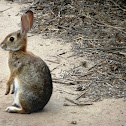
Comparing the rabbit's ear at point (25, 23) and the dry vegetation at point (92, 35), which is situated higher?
the rabbit's ear at point (25, 23)

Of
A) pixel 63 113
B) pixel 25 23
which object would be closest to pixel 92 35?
pixel 25 23

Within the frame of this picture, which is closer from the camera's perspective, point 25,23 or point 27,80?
point 27,80

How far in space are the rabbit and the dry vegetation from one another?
40.6 inches

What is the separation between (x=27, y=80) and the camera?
609 cm

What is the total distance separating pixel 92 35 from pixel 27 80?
147 inches

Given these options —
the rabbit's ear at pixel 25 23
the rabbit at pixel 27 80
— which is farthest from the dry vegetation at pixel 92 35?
the rabbit's ear at pixel 25 23

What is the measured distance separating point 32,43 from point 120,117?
11.7ft

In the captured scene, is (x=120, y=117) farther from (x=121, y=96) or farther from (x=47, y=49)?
(x=47, y=49)

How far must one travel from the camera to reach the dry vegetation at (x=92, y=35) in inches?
Answer: 287

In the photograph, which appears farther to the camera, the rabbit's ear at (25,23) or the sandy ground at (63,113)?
the rabbit's ear at (25,23)

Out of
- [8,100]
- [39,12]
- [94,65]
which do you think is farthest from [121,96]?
[39,12]

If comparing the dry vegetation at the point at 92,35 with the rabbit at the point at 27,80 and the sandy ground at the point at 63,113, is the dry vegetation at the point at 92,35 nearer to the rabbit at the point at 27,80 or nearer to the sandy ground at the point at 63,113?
the sandy ground at the point at 63,113

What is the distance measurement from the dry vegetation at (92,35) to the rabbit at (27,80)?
1.03m

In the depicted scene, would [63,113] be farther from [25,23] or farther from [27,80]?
[25,23]
